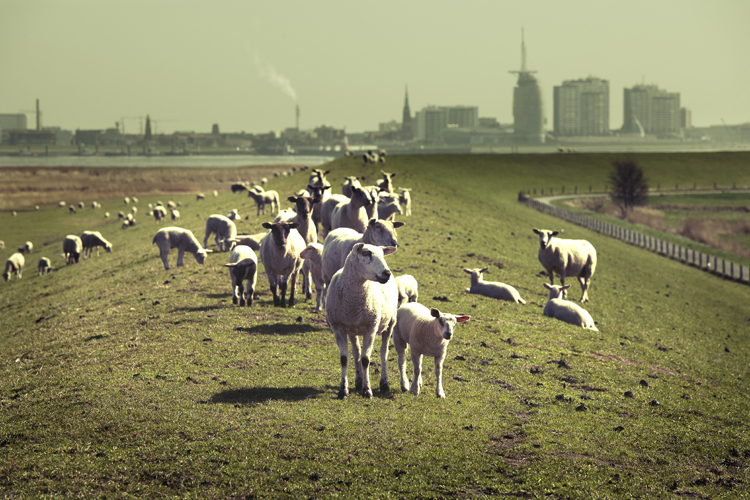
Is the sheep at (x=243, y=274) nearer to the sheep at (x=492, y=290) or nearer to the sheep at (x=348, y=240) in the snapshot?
the sheep at (x=348, y=240)

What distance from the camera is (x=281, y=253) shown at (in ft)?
60.1

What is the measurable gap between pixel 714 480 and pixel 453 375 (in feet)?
17.4

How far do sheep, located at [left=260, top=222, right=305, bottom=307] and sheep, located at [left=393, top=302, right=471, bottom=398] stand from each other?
623cm

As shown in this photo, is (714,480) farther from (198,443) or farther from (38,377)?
(38,377)

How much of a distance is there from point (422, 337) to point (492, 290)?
11896 millimetres

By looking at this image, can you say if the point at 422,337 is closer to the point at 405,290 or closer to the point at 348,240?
the point at 405,290

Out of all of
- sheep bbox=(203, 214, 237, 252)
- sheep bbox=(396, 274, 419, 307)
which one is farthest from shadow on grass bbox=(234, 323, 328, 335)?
sheep bbox=(203, 214, 237, 252)

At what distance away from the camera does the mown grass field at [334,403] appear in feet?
30.4

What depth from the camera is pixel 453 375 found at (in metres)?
14.0

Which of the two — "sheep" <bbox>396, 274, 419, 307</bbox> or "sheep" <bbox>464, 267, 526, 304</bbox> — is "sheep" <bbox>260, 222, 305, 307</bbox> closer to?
"sheep" <bbox>396, 274, 419, 307</bbox>

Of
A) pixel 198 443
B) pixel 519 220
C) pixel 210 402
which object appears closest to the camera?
pixel 198 443

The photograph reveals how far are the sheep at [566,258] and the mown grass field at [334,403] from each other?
151 cm

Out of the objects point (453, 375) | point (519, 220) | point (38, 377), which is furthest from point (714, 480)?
point (519, 220)

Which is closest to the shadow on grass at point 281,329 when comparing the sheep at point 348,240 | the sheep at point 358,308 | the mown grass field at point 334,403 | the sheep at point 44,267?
the mown grass field at point 334,403
